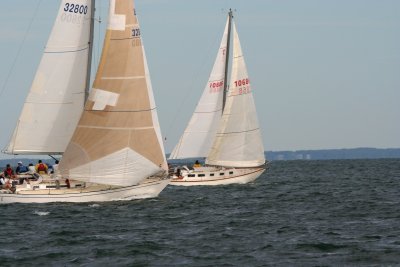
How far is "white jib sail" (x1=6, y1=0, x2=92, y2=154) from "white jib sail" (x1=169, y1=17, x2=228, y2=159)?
2034cm

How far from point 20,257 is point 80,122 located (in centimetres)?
1422

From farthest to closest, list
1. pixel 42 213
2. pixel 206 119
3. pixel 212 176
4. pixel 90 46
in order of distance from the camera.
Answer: pixel 206 119 → pixel 212 176 → pixel 90 46 → pixel 42 213

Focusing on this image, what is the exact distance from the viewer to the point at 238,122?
187ft

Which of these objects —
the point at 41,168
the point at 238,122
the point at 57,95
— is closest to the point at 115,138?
the point at 57,95

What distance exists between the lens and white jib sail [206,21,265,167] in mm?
57000

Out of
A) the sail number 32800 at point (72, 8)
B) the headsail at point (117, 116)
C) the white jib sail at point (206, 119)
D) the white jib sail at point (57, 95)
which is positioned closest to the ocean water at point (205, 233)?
the headsail at point (117, 116)

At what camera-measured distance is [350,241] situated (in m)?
25.6

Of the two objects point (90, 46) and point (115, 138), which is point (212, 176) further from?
point (115, 138)

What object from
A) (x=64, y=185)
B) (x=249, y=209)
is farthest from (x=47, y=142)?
(x=249, y=209)

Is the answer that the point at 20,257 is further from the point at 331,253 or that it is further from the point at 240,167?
the point at 240,167

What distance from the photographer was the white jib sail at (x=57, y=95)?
3978 cm

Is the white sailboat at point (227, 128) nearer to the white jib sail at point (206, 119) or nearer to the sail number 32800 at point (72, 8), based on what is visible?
the white jib sail at point (206, 119)

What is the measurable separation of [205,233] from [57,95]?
14559 mm

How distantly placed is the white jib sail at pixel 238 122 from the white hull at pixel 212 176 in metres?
0.77
